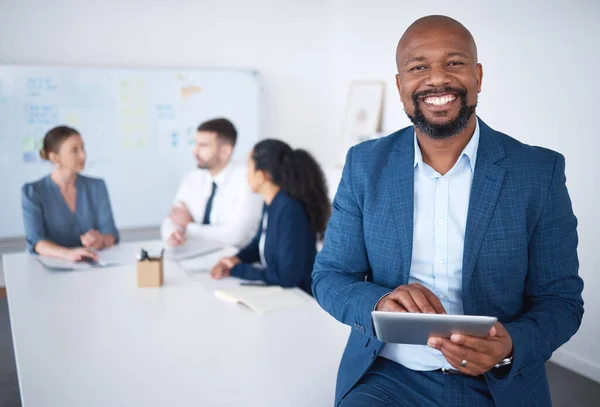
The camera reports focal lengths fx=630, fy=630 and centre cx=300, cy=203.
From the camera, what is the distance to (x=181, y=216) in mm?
3980

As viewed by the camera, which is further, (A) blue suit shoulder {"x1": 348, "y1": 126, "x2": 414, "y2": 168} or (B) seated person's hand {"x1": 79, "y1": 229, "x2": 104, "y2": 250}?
(B) seated person's hand {"x1": 79, "y1": 229, "x2": 104, "y2": 250}

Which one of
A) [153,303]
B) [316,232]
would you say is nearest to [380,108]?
[316,232]

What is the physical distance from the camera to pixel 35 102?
4.59 metres

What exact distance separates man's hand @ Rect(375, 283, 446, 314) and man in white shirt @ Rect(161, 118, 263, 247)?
2.11 m

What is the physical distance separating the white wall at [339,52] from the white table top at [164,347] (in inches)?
78.0

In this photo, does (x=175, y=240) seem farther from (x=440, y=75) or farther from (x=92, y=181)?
(x=440, y=75)

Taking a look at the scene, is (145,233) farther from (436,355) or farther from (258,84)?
(436,355)

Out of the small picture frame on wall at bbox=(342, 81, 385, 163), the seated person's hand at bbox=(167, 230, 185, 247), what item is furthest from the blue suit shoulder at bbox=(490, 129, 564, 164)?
the small picture frame on wall at bbox=(342, 81, 385, 163)

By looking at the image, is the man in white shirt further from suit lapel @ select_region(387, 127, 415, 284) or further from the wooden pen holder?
suit lapel @ select_region(387, 127, 415, 284)

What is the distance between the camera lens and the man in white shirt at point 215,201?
12.5 feet

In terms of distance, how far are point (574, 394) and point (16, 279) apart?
2777 millimetres

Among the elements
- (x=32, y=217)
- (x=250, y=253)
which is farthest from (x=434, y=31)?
(x=32, y=217)

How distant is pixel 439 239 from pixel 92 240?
7.40ft

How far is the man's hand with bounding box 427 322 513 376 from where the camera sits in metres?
1.26
